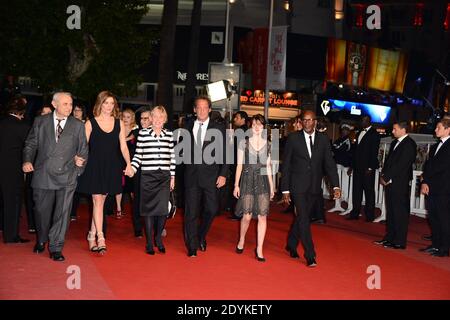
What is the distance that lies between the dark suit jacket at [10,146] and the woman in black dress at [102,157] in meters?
1.21

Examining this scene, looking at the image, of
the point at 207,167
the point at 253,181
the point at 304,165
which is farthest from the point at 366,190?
the point at 207,167

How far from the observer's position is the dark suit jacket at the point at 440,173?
11.3 meters

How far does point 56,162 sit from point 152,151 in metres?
1.33

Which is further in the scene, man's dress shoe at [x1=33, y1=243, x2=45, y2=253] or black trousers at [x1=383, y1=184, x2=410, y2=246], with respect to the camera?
black trousers at [x1=383, y1=184, x2=410, y2=246]

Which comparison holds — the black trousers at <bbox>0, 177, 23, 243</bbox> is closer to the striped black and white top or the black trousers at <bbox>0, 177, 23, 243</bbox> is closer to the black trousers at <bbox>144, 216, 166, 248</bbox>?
the striped black and white top

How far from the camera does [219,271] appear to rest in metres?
9.02

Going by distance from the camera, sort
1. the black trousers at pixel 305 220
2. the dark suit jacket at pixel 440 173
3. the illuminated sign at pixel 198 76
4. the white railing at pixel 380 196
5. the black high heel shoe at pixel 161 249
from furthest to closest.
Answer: the illuminated sign at pixel 198 76
the white railing at pixel 380 196
the dark suit jacket at pixel 440 173
the black high heel shoe at pixel 161 249
the black trousers at pixel 305 220

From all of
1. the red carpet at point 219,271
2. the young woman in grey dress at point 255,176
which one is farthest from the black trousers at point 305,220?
the young woman in grey dress at point 255,176

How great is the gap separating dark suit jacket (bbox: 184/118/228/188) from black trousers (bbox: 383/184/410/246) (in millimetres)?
3086

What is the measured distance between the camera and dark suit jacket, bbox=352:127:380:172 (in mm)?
14758

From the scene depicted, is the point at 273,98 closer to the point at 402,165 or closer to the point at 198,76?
the point at 198,76

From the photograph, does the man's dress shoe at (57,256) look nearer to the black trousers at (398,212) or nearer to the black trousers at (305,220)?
the black trousers at (305,220)

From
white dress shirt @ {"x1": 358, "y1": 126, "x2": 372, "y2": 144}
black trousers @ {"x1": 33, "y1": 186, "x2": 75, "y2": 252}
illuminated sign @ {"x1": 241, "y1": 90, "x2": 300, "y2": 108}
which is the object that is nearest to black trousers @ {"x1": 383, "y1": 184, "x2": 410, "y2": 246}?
white dress shirt @ {"x1": 358, "y1": 126, "x2": 372, "y2": 144}

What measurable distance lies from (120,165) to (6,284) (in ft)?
9.24
